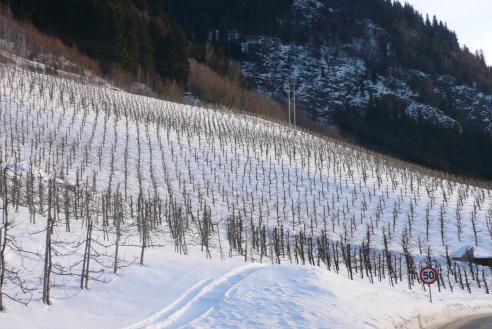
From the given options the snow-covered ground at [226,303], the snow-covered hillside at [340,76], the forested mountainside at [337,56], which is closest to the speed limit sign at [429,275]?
the snow-covered ground at [226,303]

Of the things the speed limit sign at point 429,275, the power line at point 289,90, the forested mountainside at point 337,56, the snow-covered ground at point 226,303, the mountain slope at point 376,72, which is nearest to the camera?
the snow-covered ground at point 226,303

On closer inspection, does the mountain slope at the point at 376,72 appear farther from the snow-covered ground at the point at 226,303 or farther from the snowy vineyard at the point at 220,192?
the snow-covered ground at the point at 226,303

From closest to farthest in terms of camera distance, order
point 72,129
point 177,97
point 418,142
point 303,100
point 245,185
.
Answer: point 245,185, point 72,129, point 177,97, point 418,142, point 303,100

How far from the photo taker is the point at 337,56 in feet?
401

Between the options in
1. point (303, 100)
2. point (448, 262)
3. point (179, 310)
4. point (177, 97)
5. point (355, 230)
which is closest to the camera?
point (179, 310)

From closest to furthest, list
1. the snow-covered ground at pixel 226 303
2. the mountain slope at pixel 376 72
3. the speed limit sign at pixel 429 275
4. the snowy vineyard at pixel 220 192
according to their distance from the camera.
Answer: the snow-covered ground at pixel 226 303
the speed limit sign at pixel 429 275
the snowy vineyard at pixel 220 192
the mountain slope at pixel 376 72

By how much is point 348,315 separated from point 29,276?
252 inches

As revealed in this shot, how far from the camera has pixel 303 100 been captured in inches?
4031

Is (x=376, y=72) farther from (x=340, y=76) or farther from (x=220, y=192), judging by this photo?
(x=220, y=192)

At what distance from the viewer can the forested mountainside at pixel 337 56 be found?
2319 inches

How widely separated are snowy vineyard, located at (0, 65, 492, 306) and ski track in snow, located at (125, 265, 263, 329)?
2507mm

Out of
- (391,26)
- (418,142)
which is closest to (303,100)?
(418,142)

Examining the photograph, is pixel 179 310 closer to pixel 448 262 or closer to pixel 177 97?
pixel 448 262

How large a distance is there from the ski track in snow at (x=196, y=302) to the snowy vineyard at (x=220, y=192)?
2.51m
